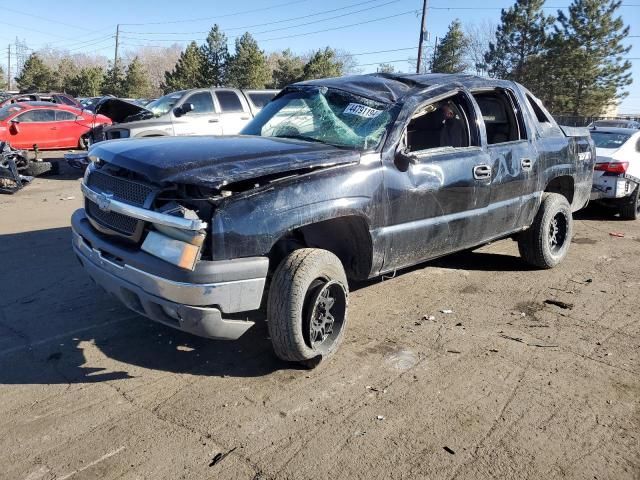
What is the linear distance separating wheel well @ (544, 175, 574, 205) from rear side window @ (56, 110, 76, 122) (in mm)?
15092

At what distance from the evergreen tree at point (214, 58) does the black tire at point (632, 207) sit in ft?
146

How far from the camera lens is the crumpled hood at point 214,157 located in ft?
10.3

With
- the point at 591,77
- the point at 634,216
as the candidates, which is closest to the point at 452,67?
the point at 591,77

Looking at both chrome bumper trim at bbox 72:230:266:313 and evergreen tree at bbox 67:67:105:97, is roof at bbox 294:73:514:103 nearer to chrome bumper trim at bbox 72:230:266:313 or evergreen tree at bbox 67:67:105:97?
chrome bumper trim at bbox 72:230:266:313

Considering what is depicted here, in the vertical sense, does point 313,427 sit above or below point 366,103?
below

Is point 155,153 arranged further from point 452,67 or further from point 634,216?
point 452,67

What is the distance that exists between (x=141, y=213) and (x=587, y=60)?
49540 millimetres

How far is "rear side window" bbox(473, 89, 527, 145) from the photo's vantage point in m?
5.38

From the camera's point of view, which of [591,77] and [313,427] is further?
[591,77]

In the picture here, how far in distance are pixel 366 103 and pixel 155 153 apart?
169 centimetres

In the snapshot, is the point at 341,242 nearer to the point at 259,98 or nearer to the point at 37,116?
the point at 259,98

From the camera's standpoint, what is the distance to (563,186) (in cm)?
634

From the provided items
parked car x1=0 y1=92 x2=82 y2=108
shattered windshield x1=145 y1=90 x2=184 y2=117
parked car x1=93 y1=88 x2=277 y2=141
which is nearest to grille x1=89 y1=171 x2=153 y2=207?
parked car x1=93 y1=88 x2=277 y2=141

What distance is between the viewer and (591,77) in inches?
1801
